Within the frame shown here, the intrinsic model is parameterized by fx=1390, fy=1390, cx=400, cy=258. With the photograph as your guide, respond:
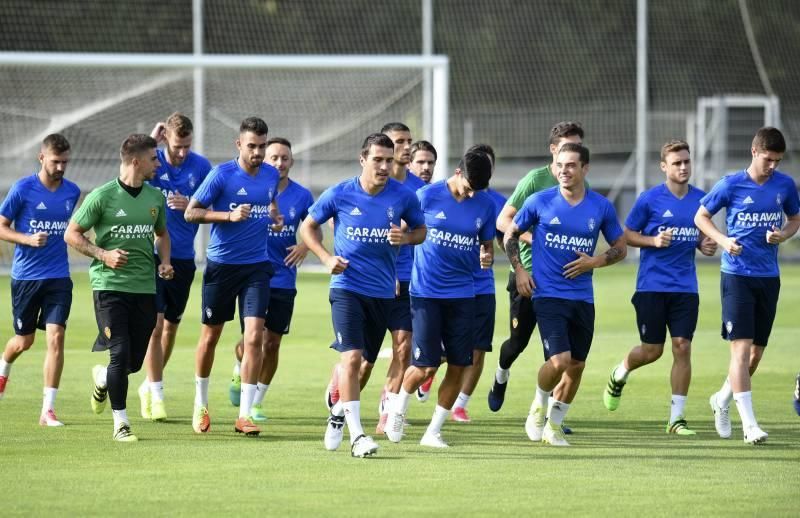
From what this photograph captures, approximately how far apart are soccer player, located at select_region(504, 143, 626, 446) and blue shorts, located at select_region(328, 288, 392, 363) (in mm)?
1063

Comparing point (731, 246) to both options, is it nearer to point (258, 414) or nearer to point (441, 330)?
point (441, 330)

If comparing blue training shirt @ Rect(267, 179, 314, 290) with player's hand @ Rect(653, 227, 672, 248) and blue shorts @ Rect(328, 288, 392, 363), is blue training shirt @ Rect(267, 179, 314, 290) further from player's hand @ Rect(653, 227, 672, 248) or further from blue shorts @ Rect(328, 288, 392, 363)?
player's hand @ Rect(653, 227, 672, 248)

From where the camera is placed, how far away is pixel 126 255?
403 inches

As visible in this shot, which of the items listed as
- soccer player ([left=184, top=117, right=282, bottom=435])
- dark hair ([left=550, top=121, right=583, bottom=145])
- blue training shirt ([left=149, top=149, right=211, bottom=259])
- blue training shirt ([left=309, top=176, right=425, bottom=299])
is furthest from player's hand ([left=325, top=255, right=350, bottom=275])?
blue training shirt ([left=149, top=149, right=211, bottom=259])

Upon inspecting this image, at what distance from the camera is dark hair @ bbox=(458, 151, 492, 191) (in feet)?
32.8

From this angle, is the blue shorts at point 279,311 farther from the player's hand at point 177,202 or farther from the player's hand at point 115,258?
the player's hand at point 115,258

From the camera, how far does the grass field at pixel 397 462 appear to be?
784cm

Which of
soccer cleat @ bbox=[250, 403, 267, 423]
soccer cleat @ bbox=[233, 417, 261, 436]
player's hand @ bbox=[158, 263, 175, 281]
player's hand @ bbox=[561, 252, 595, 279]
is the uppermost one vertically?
player's hand @ bbox=[561, 252, 595, 279]

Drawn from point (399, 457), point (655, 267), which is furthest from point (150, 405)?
point (655, 267)

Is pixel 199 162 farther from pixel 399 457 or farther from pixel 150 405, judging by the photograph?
pixel 399 457

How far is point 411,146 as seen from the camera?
39.8 ft

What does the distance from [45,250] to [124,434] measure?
216cm

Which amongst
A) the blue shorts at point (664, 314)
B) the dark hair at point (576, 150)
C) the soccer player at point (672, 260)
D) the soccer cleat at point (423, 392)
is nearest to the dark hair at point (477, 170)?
the dark hair at point (576, 150)

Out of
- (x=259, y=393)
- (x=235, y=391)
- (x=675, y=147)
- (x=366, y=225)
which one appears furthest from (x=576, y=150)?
(x=235, y=391)
